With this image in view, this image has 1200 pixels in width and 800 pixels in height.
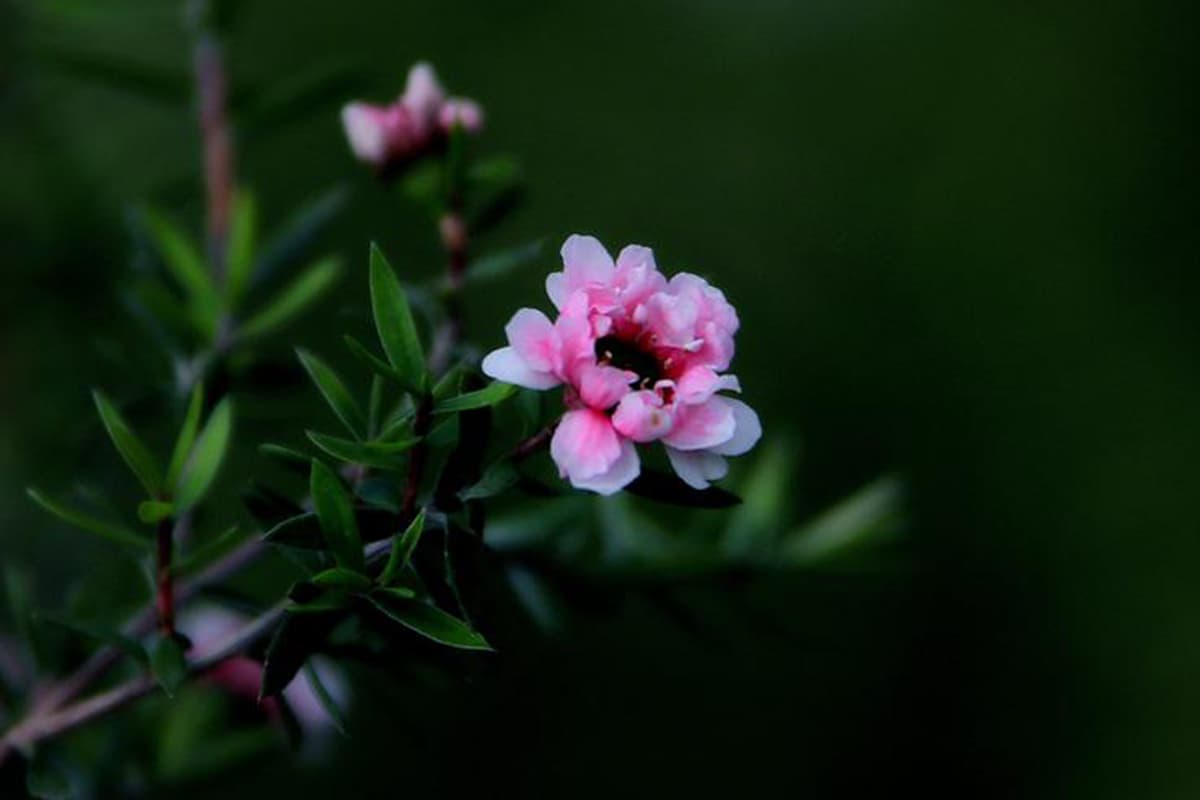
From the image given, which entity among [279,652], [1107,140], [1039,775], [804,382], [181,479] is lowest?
[279,652]

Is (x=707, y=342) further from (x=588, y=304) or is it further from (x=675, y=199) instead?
(x=675, y=199)

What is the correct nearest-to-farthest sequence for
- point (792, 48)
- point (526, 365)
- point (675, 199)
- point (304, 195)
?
point (526, 365) → point (304, 195) → point (675, 199) → point (792, 48)

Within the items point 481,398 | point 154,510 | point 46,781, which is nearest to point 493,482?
point 481,398

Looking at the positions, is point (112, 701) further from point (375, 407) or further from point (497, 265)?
point (497, 265)

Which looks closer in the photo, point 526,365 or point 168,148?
point 526,365

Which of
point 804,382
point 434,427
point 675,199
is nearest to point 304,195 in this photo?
point 675,199
